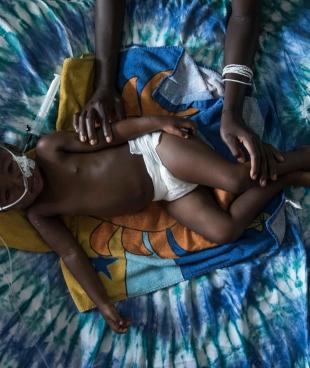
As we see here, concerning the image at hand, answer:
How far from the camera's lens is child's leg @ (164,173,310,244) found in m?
1.43

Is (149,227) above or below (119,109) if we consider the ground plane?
below

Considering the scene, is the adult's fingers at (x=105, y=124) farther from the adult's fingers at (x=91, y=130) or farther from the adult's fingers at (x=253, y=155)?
the adult's fingers at (x=253, y=155)

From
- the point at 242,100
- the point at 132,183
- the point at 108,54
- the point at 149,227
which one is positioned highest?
the point at 108,54

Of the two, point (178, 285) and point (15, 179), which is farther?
point (178, 285)

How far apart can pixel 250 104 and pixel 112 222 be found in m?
0.58

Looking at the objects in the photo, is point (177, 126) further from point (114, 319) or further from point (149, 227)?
point (114, 319)

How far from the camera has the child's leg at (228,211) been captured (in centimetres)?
143

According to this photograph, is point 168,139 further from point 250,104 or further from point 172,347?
point 172,347

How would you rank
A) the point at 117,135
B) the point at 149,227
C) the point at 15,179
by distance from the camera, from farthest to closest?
the point at 149,227 → the point at 117,135 → the point at 15,179

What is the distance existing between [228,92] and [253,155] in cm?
25

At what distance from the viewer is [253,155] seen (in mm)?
1350

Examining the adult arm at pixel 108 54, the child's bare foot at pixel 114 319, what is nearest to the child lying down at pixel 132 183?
the child's bare foot at pixel 114 319

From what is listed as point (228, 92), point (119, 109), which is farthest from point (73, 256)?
point (228, 92)

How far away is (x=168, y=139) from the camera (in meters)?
1.42
